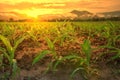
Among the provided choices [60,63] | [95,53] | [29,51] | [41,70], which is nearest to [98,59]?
[95,53]

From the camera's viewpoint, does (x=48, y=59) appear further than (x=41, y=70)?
Yes

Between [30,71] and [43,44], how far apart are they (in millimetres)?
1147

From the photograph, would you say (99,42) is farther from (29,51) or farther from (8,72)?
(8,72)

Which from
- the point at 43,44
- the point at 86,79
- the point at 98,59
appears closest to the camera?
the point at 86,79

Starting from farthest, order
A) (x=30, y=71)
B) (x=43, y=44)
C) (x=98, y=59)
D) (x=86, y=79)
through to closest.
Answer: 1. (x=43, y=44)
2. (x=98, y=59)
3. (x=30, y=71)
4. (x=86, y=79)

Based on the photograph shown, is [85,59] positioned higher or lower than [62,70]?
higher

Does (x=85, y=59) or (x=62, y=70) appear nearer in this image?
(x=85, y=59)

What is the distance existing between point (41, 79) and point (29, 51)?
832mm

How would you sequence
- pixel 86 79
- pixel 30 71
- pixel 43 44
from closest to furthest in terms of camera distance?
pixel 86 79
pixel 30 71
pixel 43 44

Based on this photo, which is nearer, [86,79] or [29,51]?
[86,79]

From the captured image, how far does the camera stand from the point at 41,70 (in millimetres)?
2816

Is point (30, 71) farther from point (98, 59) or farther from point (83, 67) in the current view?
point (98, 59)

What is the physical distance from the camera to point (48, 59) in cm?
308

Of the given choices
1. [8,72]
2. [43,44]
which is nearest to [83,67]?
[8,72]
